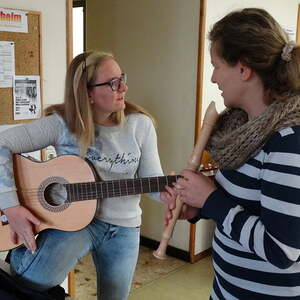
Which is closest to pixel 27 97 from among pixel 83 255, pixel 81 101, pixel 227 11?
pixel 81 101

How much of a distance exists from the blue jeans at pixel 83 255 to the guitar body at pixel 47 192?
0.04 m

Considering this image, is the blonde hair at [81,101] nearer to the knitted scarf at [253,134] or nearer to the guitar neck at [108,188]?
the guitar neck at [108,188]

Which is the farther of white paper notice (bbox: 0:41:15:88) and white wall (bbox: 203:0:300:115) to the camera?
white wall (bbox: 203:0:300:115)

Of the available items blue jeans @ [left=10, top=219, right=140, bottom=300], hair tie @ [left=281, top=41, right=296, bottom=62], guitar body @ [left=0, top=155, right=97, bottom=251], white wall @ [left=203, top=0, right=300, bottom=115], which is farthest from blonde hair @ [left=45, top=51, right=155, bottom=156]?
white wall @ [left=203, top=0, right=300, bottom=115]

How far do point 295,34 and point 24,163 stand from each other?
3368 mm

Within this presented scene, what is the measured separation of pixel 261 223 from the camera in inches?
38.4

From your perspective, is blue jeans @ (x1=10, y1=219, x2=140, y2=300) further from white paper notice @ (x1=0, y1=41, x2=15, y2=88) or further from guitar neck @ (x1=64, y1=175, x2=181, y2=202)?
white paper notice @ (x1=0, y1=41, x2=15, y2=88)

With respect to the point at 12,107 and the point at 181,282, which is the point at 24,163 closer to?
the point at 12,107

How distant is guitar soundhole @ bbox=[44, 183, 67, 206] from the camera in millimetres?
1605

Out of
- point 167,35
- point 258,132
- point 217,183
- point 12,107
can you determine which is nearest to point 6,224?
point 12,107

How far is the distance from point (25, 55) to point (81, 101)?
2.04ft

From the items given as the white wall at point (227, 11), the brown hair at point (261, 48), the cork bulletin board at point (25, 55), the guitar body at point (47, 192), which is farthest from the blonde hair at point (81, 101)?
the white wall at point (227, 11)

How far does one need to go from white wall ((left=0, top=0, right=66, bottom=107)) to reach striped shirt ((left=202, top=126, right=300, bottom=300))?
129cm

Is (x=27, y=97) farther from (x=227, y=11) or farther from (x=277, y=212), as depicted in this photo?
(x=227, y=11)
